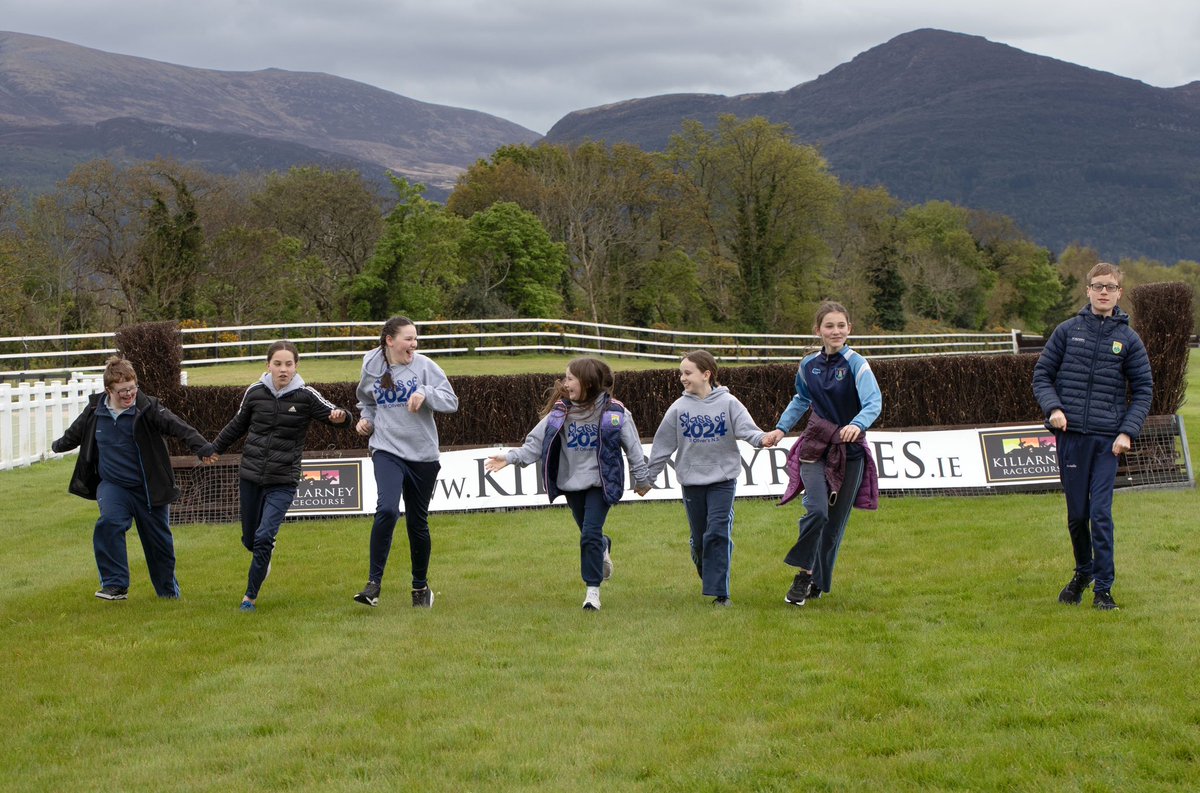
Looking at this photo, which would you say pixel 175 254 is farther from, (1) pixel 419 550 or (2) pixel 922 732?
(2) pixel 922 732

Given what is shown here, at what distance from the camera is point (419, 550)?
8477 millimetres

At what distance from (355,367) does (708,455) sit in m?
25.5

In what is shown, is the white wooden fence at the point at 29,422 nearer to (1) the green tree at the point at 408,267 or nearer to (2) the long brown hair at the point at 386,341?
(2) the long brown hair at the point at 386,341

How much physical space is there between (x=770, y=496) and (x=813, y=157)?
57151mm

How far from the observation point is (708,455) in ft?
27.2

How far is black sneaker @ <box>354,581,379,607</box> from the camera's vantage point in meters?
8.33

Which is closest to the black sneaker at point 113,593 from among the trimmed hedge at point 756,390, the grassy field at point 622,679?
the grassy field at point 622,679

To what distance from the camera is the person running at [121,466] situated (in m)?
8.86

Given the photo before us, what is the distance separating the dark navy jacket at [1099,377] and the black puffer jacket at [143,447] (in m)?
5.72

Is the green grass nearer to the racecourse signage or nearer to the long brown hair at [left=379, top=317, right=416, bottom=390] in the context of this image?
the racecourse signage

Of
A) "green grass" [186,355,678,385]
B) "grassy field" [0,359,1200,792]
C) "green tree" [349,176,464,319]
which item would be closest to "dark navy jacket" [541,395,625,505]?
"grassy field" [0,359,1200,792]

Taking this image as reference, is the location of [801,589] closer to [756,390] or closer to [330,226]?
[756,390]

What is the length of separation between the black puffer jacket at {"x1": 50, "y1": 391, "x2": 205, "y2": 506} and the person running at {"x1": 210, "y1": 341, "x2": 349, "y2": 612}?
0.51 m

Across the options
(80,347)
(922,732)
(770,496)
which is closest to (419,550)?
(922,732)
